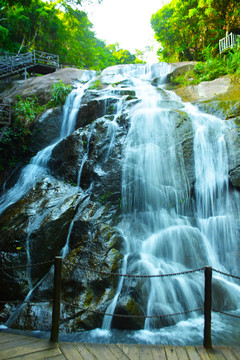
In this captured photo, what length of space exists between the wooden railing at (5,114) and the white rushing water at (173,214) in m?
5.58

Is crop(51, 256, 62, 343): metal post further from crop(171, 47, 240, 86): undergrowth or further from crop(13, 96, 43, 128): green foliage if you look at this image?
crop(171, 47, 240, 86): undergrowth

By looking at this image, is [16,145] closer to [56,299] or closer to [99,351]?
[56,299]

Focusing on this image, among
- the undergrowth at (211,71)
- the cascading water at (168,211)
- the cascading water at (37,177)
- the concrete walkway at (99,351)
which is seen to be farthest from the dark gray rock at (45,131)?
the concrete walkway at (99,351)

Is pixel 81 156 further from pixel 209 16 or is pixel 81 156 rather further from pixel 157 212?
pixel 209 16

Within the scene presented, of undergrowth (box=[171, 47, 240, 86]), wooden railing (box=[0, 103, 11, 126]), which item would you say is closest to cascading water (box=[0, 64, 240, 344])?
wooden railing (box=[0, 103, 11, 126])

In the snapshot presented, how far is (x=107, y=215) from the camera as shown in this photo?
6566 millimetres

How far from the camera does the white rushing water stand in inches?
191

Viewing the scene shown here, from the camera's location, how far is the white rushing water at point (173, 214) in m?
4.86

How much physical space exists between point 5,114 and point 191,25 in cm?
1549

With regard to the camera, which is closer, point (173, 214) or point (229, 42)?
point (173, 214)

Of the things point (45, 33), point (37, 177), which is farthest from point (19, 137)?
point (45, 33)

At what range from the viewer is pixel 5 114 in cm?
1082

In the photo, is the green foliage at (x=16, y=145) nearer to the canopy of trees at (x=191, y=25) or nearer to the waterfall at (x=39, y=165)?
Answer: the waterfall at (x=39, y=165)

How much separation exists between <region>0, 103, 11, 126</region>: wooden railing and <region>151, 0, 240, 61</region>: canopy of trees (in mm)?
13167
